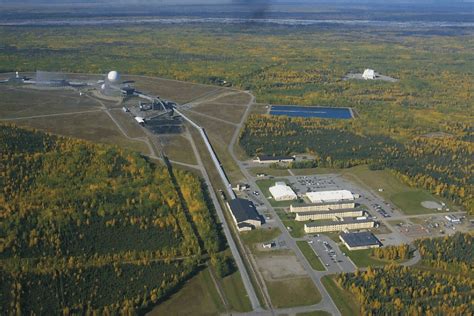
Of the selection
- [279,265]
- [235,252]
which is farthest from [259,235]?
[279,265]

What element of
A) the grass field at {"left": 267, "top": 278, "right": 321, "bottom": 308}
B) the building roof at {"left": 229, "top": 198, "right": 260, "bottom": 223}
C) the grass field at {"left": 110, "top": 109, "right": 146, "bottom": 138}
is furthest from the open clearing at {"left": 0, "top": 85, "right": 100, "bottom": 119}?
the grass field at {"left": 267, "top": 278, "right": 321, "bottom": 308}

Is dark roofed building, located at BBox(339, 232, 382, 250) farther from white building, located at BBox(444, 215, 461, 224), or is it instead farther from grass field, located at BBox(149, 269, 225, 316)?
grass field, located at BBox(149, 269, 225, 316)

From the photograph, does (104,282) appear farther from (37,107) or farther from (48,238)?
(37,107)

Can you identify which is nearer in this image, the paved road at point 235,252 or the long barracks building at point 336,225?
the paved road at point 235,252

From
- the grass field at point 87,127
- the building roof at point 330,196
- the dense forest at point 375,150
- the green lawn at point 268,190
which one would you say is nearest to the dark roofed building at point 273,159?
the dense forest at point 375,150

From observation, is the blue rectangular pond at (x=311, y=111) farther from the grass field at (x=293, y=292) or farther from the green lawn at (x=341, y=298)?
the grass field at (x=293, y=292)

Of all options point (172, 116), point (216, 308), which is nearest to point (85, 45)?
point (172, 116)

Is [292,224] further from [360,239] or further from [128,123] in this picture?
[128,123]
